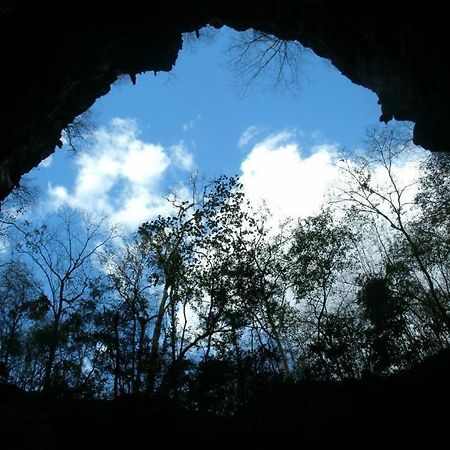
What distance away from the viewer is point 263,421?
7.97 metres

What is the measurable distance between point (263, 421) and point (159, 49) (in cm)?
1361

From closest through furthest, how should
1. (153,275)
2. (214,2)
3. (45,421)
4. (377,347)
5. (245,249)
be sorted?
(45,421)
(214,2)
(377,347)
(153,275)
(245,249)

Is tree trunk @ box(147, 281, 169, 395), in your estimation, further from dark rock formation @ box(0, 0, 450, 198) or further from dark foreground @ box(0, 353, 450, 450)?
dark rock formation @ box(0, 0, 450, 198)

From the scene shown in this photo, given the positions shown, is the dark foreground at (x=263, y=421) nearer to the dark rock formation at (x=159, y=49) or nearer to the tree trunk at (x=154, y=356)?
the tree trunk at (x=154, y=356)

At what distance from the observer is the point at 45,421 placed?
7309 millimetres

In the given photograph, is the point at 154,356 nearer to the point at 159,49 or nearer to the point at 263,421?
the point at 263,421

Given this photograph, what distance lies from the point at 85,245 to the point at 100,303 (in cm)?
370

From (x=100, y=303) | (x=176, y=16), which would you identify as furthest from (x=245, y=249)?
(x=176, y=16)

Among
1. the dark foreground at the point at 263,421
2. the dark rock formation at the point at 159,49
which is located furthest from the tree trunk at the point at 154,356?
the dark rock formation at the point at 159,49

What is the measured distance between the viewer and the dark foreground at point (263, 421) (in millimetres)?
5906

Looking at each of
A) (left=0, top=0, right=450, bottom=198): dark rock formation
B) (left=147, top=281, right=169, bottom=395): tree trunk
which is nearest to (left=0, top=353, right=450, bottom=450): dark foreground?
(left=147, top=281, right=169, bottom=395): tree trunk

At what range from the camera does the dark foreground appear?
5.91m

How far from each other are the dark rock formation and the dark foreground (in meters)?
7.44

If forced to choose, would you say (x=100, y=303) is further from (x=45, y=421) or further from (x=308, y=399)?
(x=308, y=399)
